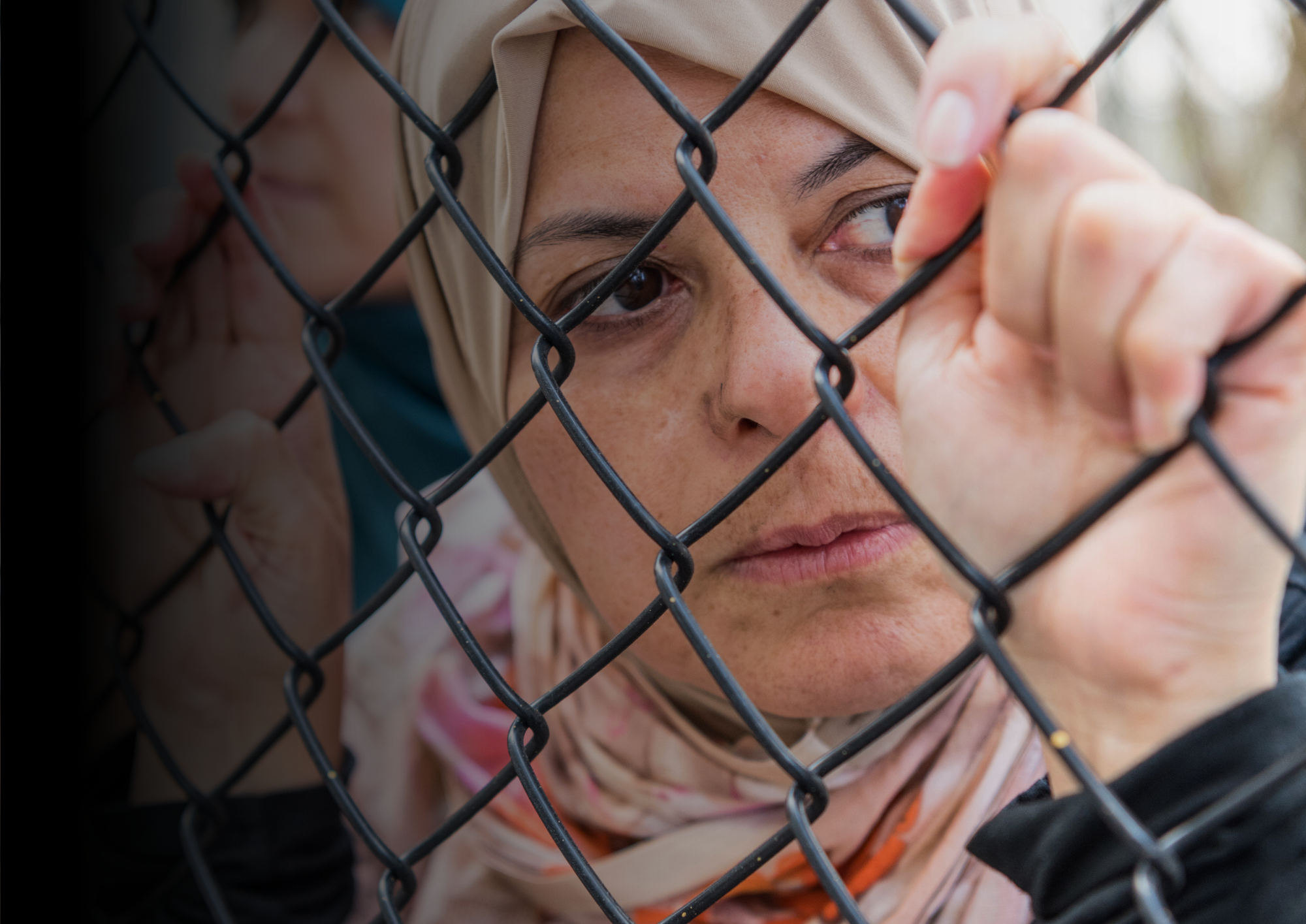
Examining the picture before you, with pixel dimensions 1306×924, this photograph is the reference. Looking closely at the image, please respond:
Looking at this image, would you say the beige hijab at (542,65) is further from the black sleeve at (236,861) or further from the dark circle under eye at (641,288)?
the black sleeve at (236,861)

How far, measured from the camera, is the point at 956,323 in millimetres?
532

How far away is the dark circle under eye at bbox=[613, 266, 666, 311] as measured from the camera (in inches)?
38.0

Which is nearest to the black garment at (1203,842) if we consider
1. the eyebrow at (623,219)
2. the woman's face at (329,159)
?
the eyebrow at (623,219)

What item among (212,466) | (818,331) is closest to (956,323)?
(818,331)

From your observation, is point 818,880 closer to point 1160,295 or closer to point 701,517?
point 701,517

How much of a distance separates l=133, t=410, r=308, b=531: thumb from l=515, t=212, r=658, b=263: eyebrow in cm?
55

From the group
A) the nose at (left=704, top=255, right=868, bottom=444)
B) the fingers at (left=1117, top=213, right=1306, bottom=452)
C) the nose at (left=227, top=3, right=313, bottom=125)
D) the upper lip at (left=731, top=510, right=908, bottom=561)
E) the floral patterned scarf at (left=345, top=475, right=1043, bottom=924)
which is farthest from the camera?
the nose at (left=227, top=3, right=313, bottom=125)

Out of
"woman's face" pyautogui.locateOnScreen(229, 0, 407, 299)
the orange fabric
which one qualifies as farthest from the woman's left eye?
"woman's face" pyautogui.locateOnScreen(229, 0, 407, 299)

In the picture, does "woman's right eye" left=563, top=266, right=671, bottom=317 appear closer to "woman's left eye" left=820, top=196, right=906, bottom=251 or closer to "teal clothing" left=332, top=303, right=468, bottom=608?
"woman's left eye" left=820, top=196, right=906, bottom=251

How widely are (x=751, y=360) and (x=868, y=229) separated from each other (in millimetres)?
215

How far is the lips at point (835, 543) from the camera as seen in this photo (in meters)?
0.90

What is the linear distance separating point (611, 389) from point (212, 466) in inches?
24.9

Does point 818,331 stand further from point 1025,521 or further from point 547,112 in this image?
point 547,112

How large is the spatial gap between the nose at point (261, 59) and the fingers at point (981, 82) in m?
1.62
